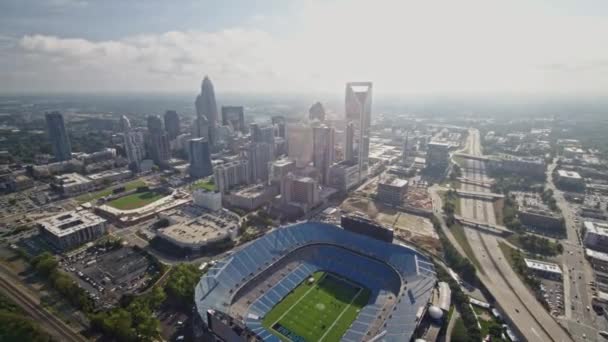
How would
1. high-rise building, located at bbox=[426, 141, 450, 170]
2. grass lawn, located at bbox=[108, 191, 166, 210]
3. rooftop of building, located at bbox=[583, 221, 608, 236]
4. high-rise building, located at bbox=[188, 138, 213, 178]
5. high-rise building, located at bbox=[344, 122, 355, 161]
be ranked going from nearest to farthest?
rooftop of building, located at bbox=[583, 221, 608, 236] → grass lawn, located at bbox=[108, 191, 166, 210] → high-rise building, located at bbox=[344, 122, 355, 161] → high-rise building, located at bbox=[188, 138, 213, 178] → high-rise building, located at bbox=[426, 141, 450, 170]

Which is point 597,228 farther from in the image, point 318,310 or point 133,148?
point 133,148

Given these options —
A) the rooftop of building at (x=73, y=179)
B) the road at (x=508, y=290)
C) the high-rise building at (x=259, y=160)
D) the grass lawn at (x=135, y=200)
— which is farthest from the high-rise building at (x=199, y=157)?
the road at (x=508, y=290)

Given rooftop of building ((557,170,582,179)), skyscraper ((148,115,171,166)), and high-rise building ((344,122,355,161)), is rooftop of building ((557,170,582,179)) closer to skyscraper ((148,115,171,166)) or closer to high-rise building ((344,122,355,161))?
high-rise building ((344,122,355,161))

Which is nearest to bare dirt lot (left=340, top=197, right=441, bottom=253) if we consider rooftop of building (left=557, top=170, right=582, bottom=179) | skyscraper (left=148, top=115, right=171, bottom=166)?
rooftop of building (left=557, top=170, right=582, bottom=179)

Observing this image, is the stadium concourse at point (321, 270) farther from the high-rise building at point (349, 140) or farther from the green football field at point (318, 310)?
the high-rise building at point (349, 140)

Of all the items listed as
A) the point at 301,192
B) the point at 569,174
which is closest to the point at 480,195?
the point at 569,174

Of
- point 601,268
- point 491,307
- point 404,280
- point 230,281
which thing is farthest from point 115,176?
point 601,268
